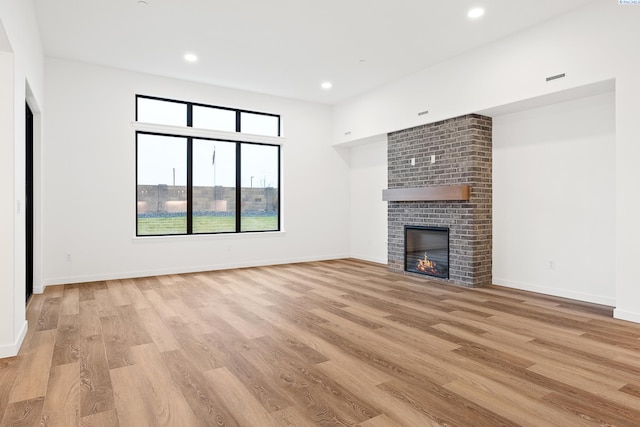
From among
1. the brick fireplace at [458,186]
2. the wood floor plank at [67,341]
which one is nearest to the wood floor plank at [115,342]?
the wood floor plank at [67,341]

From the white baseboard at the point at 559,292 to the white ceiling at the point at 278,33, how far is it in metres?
3.11

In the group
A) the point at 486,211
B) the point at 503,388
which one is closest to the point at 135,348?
the point at 503,388

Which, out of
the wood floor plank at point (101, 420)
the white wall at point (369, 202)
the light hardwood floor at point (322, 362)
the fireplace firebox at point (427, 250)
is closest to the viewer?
the wood floor plank at point (101, 420)

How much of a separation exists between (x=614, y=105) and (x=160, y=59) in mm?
5626

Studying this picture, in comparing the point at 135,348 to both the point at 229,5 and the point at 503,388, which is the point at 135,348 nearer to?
the point at 503,388

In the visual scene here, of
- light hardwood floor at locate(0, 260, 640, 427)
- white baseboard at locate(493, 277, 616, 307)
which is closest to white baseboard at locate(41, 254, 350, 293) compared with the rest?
light hardwood floor at locate(0, 260, 640, 427)

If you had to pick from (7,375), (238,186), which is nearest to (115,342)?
(7,375)

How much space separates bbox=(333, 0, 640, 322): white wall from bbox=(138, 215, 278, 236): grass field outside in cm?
318

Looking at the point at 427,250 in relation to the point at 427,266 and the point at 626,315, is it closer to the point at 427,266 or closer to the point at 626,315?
the point at 427,266

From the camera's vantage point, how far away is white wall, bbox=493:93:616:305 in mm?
4102

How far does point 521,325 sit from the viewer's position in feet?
11.1

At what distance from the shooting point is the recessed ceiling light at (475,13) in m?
3.92

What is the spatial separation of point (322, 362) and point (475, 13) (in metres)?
3.85

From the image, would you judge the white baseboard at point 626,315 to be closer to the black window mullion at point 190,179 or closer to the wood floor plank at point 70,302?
the wood floor plank at point 70,302
